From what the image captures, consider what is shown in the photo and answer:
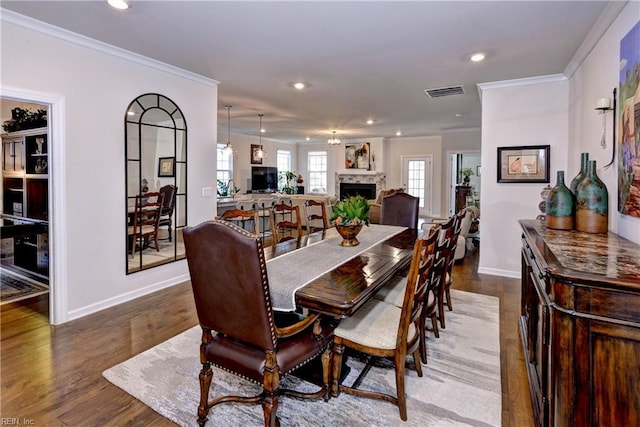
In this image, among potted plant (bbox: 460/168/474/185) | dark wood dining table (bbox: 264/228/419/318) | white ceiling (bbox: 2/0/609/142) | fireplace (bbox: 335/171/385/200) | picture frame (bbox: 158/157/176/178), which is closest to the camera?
dark wood dining table (bbox: 264/228/419/318)

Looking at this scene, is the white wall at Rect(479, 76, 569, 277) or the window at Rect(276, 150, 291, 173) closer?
the white wall at Rect(479, 76, 569, 277)

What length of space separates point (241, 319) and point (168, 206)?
295 cm

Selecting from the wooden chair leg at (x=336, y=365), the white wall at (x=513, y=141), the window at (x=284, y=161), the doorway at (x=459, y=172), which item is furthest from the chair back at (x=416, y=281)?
the window at (x=284, y=161)

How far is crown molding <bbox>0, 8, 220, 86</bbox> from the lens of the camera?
2711 mm

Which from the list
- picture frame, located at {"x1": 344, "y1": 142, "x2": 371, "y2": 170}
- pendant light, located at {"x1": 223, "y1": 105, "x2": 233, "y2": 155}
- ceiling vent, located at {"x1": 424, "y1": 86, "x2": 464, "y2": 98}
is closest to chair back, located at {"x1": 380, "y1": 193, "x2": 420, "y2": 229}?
ceiling vent, located at {"x1": 424, "y1": 86, "x2": 464, "y2": 98}

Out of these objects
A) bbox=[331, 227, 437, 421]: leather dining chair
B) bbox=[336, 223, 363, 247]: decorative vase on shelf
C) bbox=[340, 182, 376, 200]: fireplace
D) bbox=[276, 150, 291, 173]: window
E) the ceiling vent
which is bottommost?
bbox=[331, 227, 437, 421]: leather dining chair

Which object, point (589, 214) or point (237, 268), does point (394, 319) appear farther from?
point (589, 214)

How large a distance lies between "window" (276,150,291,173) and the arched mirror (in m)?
7.54

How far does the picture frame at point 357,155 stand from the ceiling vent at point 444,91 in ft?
18.3

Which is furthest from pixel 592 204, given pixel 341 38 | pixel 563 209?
pixel 341 38

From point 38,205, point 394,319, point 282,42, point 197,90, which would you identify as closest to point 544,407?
point 394,319

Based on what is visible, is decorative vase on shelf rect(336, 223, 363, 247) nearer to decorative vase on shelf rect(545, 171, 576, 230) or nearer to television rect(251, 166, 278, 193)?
decorative vase on shelf rect(545, 171, 576, 230)

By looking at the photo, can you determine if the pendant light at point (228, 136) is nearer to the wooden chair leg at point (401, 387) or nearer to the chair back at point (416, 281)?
the chair back at point (416, 281)

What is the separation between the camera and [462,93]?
511cm
